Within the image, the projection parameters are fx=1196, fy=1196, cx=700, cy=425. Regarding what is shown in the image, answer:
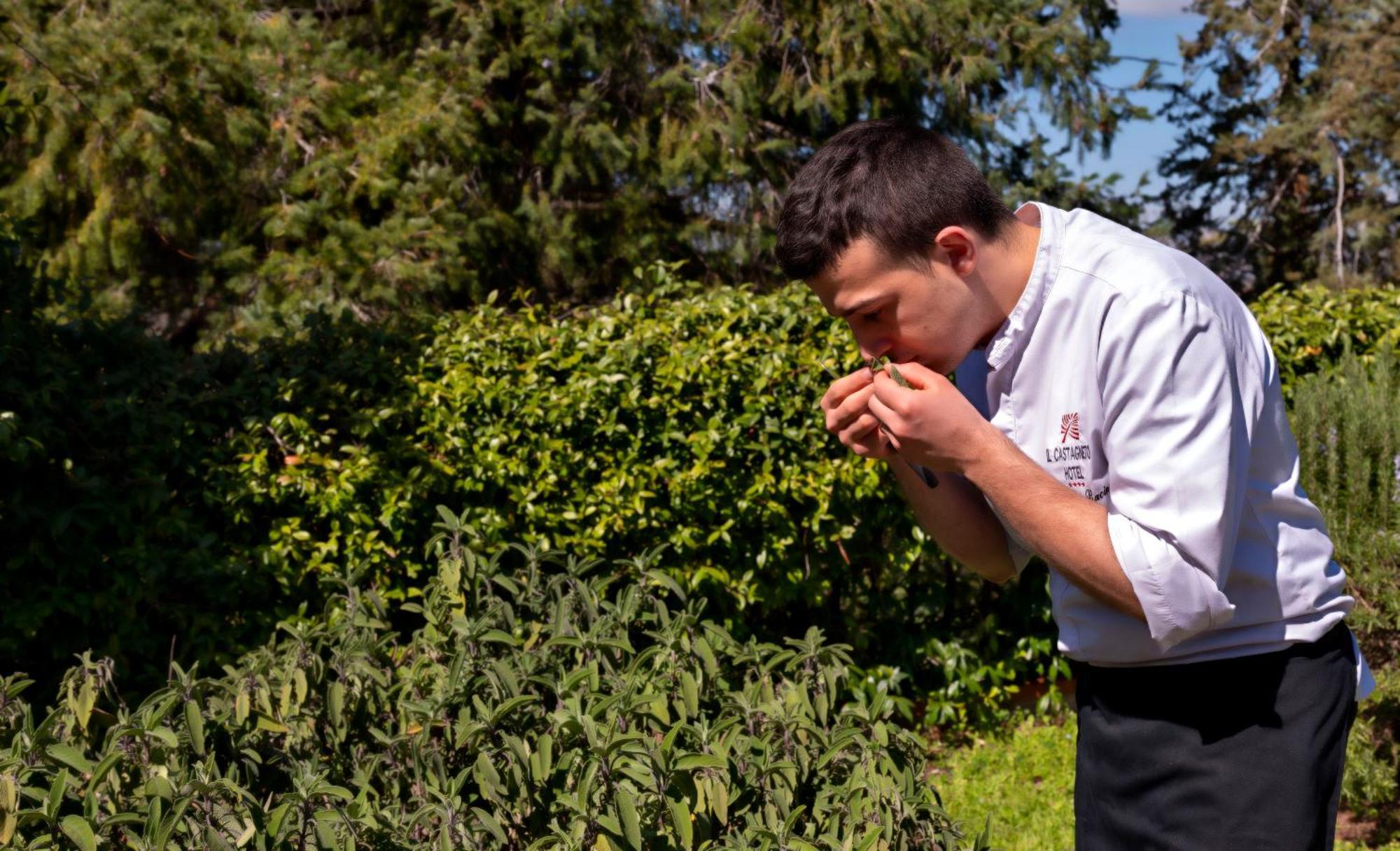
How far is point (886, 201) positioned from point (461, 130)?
614 cm

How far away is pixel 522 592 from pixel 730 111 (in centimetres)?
547

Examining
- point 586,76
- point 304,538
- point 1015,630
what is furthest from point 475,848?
point 586,76

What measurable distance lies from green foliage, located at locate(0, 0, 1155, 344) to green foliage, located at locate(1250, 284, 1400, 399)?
9.77 feet

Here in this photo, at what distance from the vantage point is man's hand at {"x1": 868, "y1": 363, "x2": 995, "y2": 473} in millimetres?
1610

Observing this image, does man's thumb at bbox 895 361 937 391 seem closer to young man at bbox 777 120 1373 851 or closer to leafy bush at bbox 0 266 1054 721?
young man at bbox 777 120 1373 851

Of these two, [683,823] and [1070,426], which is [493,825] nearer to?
[683,823]

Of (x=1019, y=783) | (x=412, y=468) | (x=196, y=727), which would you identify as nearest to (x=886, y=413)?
(x=196, y=727)

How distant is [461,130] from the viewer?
7.41 metres

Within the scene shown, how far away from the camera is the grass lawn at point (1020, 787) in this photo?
423 centimetres

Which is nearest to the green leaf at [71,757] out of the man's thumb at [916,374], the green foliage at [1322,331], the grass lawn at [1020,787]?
the man's thumb at [916,374]

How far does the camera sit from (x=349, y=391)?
4.63 m

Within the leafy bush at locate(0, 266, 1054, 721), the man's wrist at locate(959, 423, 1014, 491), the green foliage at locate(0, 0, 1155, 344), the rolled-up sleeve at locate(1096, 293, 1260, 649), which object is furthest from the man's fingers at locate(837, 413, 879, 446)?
the green foliage at locate(0, 0, 1155, 344)

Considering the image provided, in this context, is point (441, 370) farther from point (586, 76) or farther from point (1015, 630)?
point (586, 76)

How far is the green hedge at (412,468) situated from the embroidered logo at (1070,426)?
9.06 ft
